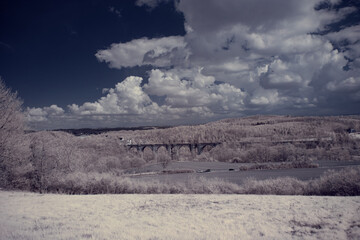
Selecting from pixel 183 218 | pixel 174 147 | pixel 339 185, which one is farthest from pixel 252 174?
pixel 174 147

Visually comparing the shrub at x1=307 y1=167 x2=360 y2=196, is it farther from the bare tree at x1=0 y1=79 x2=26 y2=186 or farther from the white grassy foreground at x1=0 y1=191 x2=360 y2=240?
the bare tree at x1=0 y1=79 x2=26 y2=186

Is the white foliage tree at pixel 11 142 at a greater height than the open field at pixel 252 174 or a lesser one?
greater

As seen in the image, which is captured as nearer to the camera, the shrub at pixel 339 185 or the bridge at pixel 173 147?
the shrub at pixel 339 185

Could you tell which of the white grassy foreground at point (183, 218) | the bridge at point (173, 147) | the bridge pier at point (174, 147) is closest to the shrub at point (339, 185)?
the white grassy foreground at point (183, 218)

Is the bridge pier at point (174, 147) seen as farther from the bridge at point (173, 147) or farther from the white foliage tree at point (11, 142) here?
the white foliage tree at point (11, 142)

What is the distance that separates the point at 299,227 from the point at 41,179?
22.7 meters

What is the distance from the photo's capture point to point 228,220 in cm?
1217

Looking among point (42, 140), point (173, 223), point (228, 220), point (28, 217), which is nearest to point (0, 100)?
point (42, 140)

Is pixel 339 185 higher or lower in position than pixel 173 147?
higher

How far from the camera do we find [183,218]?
12805 mm

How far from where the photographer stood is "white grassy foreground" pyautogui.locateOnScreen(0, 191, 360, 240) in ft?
32.8

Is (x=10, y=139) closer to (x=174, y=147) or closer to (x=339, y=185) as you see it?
(x=339, y=185)

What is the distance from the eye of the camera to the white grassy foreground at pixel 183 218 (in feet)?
32.8

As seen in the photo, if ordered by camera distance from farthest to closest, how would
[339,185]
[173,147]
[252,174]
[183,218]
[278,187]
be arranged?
[173,147] < [252,174] < [278,187] < [339,185] < [183,218]
